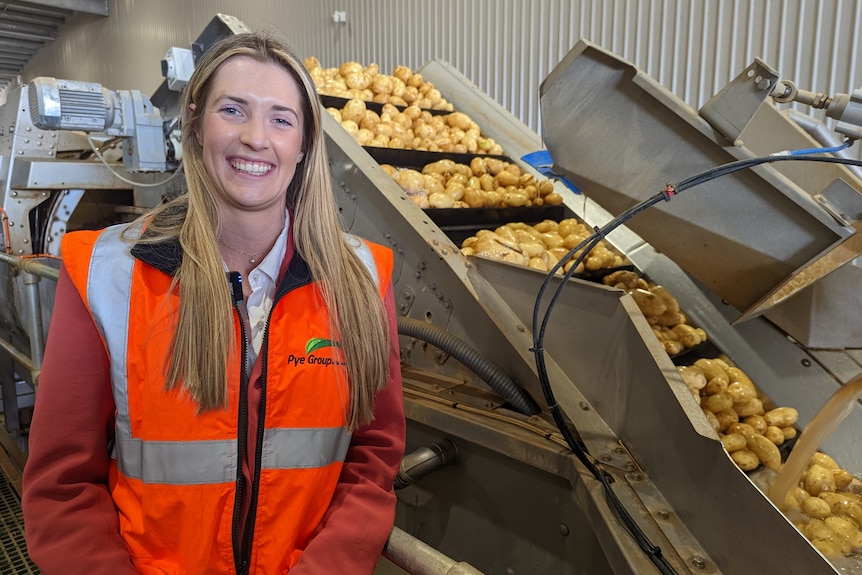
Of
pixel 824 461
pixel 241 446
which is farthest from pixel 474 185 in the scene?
pixel 241 446

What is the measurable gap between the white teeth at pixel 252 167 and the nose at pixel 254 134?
0.04m

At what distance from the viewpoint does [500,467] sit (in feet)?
6.61

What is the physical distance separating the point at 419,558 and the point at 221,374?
512mm

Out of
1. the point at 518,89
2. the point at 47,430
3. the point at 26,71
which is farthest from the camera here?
the point at 26,71

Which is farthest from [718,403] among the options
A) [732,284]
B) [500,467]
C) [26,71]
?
[26,71]

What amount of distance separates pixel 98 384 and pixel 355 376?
496 millimetres

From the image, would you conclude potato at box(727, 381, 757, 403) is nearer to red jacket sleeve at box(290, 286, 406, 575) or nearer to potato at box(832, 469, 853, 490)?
potato at box(832, 469, 853, 490)

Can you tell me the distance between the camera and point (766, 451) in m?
2.05

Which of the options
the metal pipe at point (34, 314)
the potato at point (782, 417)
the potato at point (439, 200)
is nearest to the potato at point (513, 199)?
the potato at point (439, 200)

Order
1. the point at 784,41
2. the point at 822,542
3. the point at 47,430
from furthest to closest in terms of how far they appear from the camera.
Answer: the point at 784,41, the point at 822,542, the point at 47,430

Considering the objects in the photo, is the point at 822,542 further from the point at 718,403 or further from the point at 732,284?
the point at 732,284

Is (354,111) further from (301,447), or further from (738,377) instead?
(301,447)

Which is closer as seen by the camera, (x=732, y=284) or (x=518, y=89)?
(x=732, y=284)

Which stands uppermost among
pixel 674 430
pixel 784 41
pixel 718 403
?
pixel 784 41
